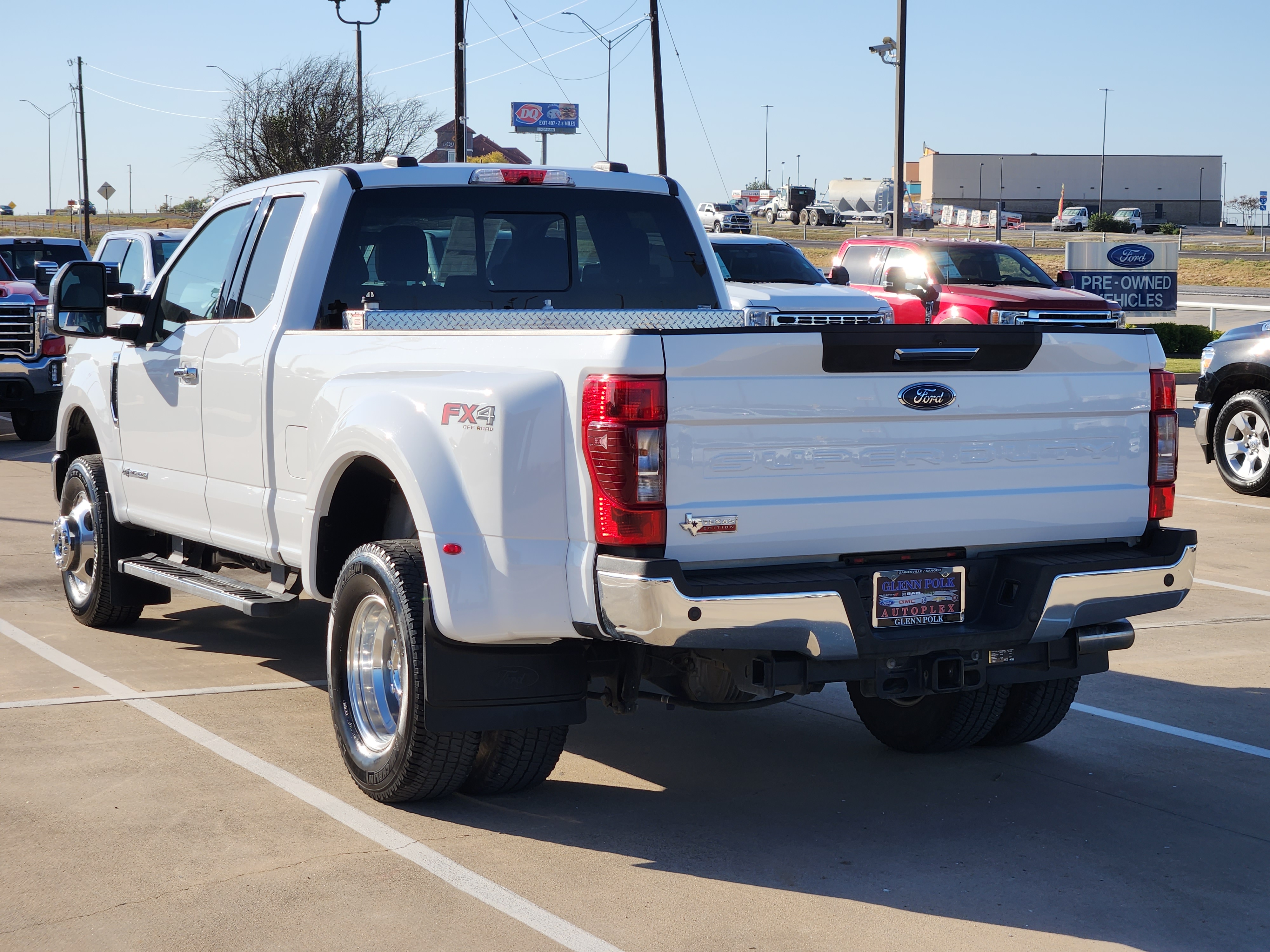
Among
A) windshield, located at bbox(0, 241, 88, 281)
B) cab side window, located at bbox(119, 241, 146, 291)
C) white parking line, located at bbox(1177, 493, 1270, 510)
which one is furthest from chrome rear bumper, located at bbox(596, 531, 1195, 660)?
windshield, located at bbox(0, 241, 88, 281)

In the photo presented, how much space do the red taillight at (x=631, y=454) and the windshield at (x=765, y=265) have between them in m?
13.0

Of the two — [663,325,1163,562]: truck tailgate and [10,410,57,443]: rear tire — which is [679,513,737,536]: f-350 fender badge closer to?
[663,325,1163,562]: truck tailgate

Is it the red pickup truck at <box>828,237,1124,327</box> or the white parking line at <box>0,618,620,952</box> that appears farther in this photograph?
the red pickup truck at <box>828,237,1124,327</box>

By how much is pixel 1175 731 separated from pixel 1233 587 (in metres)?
3.37

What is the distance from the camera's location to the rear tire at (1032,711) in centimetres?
583

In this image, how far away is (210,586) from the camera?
6.51m

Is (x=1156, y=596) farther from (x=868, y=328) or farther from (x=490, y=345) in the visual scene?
(x=490, y=345)

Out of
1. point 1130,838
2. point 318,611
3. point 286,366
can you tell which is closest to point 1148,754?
point 1130,838

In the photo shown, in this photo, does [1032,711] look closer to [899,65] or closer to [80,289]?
[80,289]

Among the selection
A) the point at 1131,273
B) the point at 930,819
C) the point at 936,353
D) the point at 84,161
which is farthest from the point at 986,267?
the point at 84,161

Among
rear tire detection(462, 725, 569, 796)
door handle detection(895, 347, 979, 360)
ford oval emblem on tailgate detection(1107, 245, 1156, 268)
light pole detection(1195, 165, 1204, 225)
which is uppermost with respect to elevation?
light pole detection(1195, 165, 1204, 225)

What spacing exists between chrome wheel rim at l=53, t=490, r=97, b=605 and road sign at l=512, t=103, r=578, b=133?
9577cm

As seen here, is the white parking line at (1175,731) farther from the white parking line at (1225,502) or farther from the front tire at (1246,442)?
the front tire at (1246,442)

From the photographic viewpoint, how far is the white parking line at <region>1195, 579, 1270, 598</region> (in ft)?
30.0
